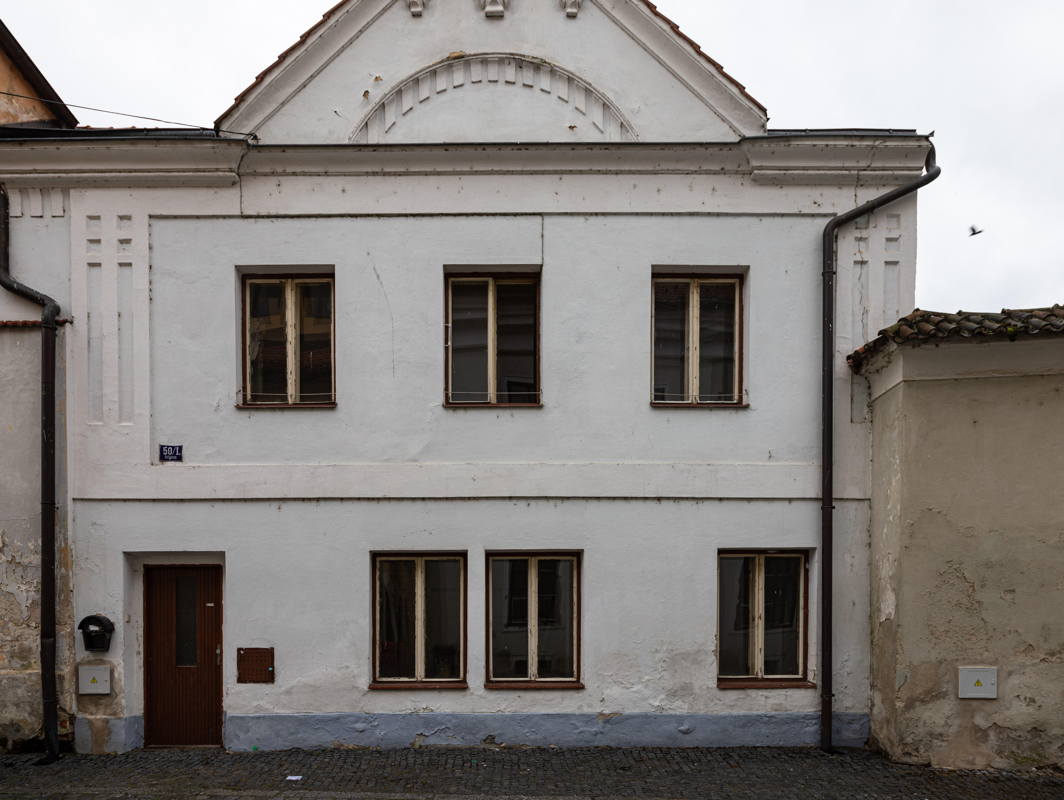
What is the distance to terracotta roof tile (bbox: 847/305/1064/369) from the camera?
248 inches

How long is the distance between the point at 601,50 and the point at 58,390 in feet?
22.0

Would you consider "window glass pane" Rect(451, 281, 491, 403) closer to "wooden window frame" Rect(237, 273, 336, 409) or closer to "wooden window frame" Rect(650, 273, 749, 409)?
"wooden window frame" Rect(237, 273, 336, 409)

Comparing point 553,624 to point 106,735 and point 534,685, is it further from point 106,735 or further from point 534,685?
point 106,735

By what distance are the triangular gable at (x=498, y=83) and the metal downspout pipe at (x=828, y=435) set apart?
142 centimetres

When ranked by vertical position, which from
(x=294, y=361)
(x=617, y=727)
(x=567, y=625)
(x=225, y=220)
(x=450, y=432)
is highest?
(x=225, y=220)

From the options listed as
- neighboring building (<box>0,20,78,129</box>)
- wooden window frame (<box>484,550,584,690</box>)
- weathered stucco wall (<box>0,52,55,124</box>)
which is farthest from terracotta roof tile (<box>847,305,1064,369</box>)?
weathered stucco wall (<box>0,52,55,124</box>)

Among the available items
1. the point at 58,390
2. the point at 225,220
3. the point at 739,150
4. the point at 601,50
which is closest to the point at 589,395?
the point at 739,150

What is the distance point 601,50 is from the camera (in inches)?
296

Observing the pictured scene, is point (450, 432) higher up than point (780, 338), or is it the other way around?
point (780, 338)

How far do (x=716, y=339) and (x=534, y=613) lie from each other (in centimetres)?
352

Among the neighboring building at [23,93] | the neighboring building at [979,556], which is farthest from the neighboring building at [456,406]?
the neighboring building at [23,93]

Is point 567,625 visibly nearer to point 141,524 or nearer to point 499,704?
point 499,704

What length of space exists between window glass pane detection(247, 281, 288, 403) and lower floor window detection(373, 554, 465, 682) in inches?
84.3

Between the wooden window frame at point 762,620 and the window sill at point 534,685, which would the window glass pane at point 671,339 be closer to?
the wooden window frame at point 762,620
